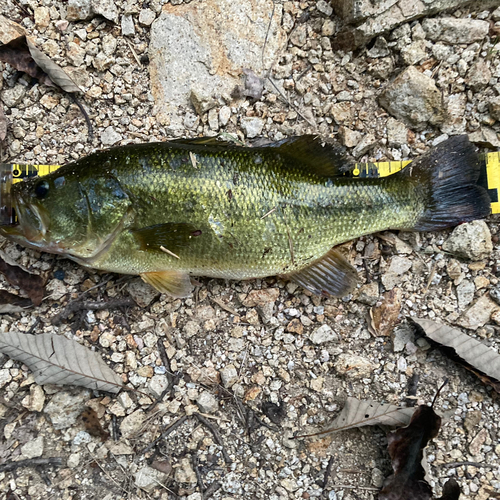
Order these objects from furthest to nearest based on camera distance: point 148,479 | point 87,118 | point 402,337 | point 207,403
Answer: point 87,118 < point 402,337 < point 207,403 < point 148,479

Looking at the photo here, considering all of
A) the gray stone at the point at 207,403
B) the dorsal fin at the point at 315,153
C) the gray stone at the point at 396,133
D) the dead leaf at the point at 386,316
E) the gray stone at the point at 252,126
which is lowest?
the gray stone at the point at 207,403

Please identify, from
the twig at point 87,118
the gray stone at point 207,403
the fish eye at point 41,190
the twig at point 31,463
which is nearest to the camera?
the fish eye at point 41,190

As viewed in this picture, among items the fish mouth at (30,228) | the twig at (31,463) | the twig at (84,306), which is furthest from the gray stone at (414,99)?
the twig at (31,463)

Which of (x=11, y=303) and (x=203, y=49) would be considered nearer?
(x=11, y=303)

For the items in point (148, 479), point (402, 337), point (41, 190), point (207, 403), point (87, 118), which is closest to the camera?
point (41, 190)

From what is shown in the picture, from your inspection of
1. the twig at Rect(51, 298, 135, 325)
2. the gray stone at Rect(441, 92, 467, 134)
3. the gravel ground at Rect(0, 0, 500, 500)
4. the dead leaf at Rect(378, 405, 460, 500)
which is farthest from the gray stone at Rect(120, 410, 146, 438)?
the gray stone at Rect(441, 92, 467, 134)

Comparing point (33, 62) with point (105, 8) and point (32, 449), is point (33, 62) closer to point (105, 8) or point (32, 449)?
point (105, 8)

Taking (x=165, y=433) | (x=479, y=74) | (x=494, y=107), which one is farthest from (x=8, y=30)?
(x=494, y=107)

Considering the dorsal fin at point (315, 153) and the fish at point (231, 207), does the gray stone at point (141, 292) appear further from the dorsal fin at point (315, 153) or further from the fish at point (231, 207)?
the dorsal fin at point (315, 153)

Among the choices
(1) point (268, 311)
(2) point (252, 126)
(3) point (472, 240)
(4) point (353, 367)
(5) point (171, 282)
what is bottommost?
(4) point (353, 367)
